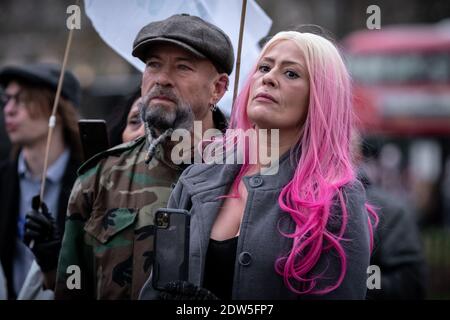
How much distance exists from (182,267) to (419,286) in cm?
318

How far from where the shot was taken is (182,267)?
2.89 metres

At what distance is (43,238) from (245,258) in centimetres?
157

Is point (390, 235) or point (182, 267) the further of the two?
point (390, 235)

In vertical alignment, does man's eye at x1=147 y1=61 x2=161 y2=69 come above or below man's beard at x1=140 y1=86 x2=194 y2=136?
above

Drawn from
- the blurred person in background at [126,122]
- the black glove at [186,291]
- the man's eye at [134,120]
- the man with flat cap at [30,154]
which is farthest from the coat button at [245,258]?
the man with flat cap at [30,154]

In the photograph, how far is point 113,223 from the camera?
11.8ft

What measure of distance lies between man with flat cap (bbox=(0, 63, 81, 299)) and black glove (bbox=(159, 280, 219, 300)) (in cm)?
202

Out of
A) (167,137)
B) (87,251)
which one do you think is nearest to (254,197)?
(167,137)

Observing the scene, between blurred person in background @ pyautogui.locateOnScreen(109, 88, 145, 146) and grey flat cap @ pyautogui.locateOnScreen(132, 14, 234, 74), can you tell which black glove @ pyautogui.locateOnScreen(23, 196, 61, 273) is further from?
grey flat cap @ pyautogui.locateOnScreen(132, 14, 234, 74)

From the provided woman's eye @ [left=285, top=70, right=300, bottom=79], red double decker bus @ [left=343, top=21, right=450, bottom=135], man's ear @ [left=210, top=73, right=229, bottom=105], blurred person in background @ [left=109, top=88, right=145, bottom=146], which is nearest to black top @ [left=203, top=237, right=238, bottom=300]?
woman's eye @ [left=285, top=70, right=300, bottom=79]

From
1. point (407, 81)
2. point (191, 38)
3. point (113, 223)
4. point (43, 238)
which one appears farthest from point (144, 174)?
point (407, 81)

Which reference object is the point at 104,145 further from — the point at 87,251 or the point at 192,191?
the point at 192,191

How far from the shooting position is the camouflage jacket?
3572 millimetres

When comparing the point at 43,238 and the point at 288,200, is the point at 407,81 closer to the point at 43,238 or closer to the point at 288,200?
the point at 43,238
